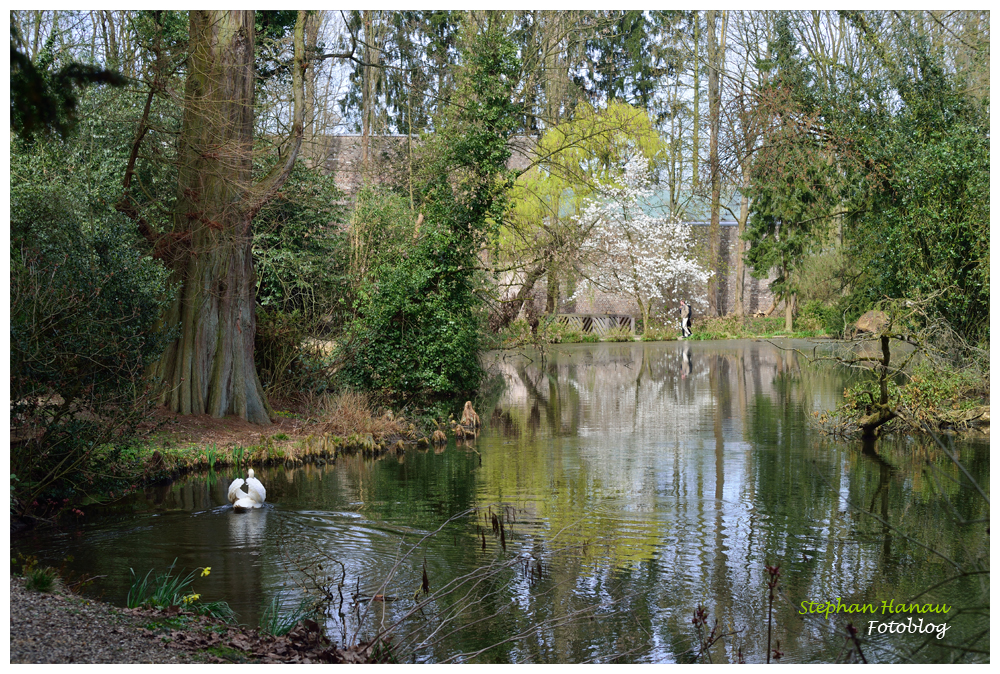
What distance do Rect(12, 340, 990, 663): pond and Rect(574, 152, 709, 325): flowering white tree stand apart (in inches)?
876

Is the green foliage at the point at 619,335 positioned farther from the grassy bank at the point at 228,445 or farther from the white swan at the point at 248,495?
the white swan at the point at 248,495

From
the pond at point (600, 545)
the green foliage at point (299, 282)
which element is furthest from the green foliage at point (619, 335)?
the pond at point (600, 545)

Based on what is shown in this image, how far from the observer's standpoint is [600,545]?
8703 mm

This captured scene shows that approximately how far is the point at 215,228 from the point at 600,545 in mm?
8281

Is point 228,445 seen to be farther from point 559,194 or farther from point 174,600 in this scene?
point 559,194

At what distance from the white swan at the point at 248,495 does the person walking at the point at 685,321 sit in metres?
30.2

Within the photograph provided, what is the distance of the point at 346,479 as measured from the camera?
1231 centimetres

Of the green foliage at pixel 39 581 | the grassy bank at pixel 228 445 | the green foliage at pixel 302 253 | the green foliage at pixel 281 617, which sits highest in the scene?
the green foliage at pixel 302 253

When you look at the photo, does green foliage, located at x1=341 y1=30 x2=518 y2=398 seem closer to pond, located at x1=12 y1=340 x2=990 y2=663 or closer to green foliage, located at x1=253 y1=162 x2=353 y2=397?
green foliage, located at x1=253 y1=162 x2=353 y2=397

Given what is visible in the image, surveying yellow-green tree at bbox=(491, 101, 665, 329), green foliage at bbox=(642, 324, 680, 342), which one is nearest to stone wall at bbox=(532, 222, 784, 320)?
green foliage at bbox=(642, 324, 680, 342)

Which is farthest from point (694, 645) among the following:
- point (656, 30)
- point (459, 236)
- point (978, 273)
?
point (656, 30)

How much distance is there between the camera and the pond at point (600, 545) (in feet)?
21.1

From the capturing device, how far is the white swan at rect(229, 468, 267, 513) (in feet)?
33.8

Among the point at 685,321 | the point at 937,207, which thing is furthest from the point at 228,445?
the point at 685,321
